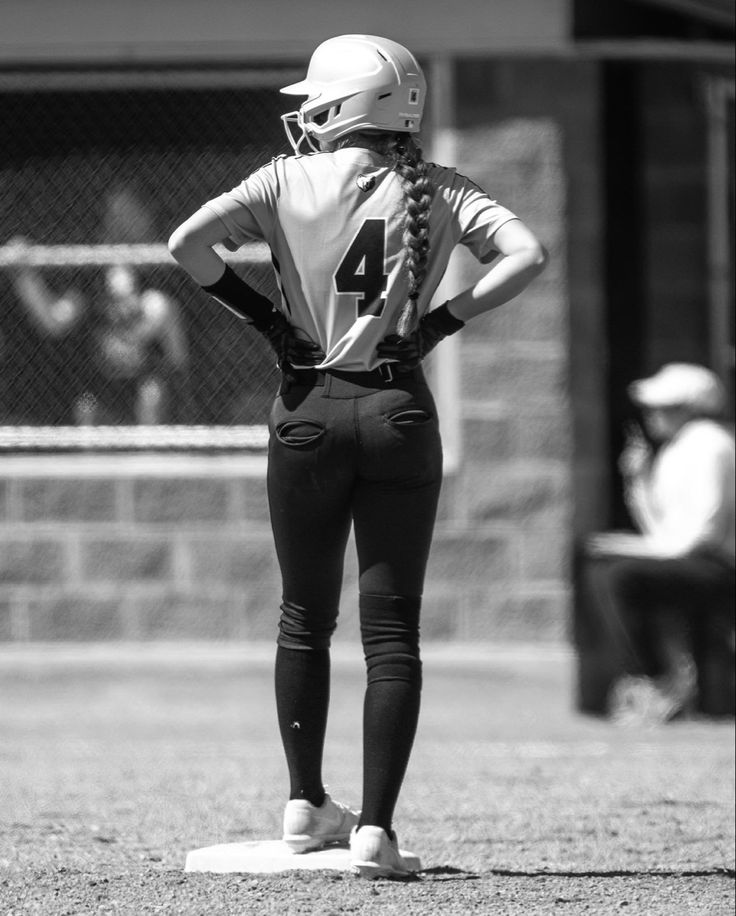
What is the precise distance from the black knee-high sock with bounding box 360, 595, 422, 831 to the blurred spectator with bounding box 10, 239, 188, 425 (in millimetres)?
4288

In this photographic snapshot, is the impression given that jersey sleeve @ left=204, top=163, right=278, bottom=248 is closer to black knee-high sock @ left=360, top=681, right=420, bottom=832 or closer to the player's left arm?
the player's left arm

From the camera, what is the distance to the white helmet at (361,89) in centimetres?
392

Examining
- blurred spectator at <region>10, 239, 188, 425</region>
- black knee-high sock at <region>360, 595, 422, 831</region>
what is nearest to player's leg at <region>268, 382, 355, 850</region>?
black knee-high sock at <region>360, 595, 422, 831</region>

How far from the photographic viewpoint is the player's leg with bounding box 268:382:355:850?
397 centimetres

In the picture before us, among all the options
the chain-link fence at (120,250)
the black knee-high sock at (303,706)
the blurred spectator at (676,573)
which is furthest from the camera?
the chain-link fence at (120,250)

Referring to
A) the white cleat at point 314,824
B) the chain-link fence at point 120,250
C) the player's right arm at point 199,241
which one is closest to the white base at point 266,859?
the white cleat at point 314,824

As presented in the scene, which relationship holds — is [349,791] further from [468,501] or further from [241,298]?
[468,501]

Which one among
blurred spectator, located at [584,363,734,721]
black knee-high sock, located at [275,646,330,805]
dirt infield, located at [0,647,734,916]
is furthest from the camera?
blurred spectator, located at [584,363,734,721]

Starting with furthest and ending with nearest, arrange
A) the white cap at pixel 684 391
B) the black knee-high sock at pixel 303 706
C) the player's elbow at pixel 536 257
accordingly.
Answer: the white cap at pixel 684 391 < the black knee-high sock at pixel 303 706 < the player's elbow at pixel 536 257

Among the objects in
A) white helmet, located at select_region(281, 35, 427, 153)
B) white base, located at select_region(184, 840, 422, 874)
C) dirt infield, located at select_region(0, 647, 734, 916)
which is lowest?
dirt infield, located at select_region(0, 647, 734, 916)

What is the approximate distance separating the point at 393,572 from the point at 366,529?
11 cm

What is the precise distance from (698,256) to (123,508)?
9.89ft

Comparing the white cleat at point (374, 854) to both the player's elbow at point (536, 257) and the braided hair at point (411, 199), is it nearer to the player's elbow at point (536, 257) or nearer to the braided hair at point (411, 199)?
the braided hair at point (411, 199)

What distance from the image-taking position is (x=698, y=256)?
28.4ft
